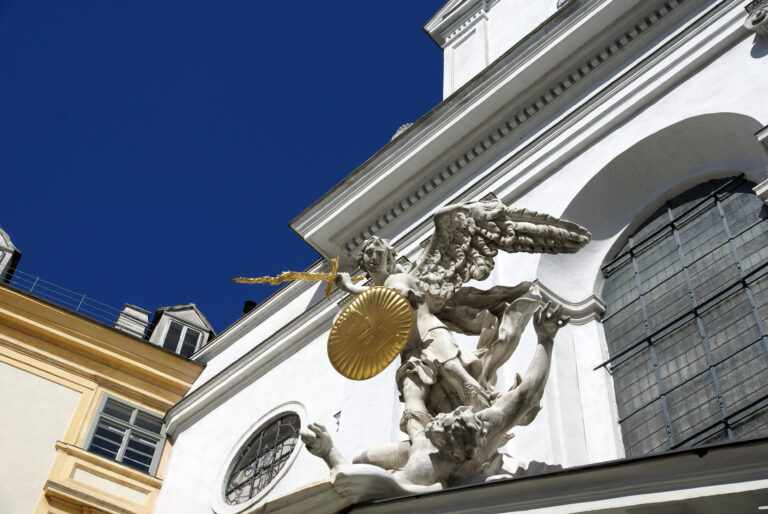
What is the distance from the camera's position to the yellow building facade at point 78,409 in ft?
41.9

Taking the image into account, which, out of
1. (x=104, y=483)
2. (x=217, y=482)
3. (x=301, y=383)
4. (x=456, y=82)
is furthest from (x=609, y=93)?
(x=104, y=483)

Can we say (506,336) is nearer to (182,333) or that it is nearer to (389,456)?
(389,456)

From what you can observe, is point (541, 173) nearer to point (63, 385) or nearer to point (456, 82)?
point (456, 82)

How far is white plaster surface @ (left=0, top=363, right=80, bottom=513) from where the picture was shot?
12.6 metres

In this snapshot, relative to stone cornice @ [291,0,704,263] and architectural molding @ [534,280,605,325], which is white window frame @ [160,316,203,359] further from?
architectural molding @ [534,280,605,325]

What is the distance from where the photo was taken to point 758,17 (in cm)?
952

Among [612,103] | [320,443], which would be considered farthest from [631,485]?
[612,103]

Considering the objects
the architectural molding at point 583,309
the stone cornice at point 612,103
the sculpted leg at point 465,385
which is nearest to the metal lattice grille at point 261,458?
the stone cornice at point 612,103

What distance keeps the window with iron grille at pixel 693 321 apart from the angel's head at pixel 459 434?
2.55m

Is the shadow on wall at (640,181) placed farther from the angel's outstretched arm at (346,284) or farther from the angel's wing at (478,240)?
the angel's outstretched arm at (346,284)

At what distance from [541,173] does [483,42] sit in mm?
4252

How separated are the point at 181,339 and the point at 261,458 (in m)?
4.84

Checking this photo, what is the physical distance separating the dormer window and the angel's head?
11225mm

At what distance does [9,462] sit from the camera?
12.8 m
